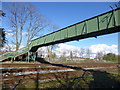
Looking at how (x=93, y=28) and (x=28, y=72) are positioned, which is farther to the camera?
(x=28, y=72)

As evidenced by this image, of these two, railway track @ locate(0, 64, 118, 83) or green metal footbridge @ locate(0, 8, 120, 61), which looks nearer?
railway track @ locate(0, 64, 118, 83)

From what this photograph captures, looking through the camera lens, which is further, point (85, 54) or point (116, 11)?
point (85, 54)

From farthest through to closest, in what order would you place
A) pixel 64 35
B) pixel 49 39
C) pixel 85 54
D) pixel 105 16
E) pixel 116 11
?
pixel 85 54 → pixel 49 39 → pixel 64 35 → pixel 105 16 → pixel 116 11

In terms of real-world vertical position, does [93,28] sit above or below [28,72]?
above

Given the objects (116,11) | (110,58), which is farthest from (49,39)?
(110,58)

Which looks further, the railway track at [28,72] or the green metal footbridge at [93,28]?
the green metal footbridge at [93,28]

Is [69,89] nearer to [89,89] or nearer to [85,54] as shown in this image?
[89,89]

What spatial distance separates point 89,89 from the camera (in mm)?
6742

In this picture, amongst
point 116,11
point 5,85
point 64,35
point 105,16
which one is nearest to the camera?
point 5,85

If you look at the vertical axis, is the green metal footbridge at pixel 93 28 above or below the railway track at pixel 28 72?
above

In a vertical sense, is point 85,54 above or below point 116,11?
below

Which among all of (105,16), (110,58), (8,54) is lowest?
(110,58)

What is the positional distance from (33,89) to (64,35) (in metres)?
8.81

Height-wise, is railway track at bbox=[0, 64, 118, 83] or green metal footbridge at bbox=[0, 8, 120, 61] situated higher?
green metal footbridge at bbox=[0, 8, 120, 61]
